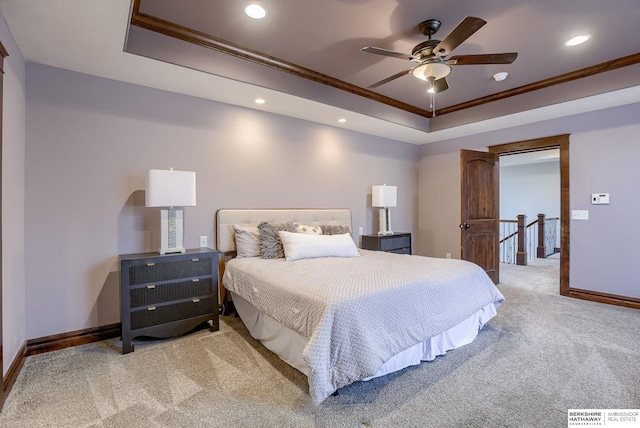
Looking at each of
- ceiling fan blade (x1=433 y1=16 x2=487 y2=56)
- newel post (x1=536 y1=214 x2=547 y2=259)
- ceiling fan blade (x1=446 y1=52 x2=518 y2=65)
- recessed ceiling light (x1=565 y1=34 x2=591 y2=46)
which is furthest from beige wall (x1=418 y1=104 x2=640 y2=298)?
newel post (x1=536 y1=214 x2=547 y2=259)

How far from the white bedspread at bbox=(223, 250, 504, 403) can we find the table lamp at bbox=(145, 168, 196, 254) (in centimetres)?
66

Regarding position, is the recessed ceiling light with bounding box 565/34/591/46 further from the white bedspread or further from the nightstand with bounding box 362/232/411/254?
the nightstand with bounding box 362/232/411/254

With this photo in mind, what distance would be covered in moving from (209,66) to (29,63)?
1.41 meters

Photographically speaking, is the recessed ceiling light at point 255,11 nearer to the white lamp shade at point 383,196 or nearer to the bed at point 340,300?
the bed at point 340,300

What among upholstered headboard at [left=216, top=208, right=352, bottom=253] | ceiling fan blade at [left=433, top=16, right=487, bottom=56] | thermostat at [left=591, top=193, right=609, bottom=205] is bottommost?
upholstered headboard at [left=216, top=208, right=352, bottom=253]

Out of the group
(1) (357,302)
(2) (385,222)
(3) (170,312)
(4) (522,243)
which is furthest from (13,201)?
(4) (522,243)

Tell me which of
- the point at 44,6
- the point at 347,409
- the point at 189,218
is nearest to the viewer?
the point at 347,409

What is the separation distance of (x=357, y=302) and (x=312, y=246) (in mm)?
1375

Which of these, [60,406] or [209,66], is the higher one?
[209,66]

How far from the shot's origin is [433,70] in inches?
99.0

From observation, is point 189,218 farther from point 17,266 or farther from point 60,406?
point 60,406

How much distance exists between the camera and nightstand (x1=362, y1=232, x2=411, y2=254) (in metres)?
4.30

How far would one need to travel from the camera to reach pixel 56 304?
2.55 m

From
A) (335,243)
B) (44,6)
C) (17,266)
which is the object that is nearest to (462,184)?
(335,243)
